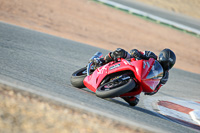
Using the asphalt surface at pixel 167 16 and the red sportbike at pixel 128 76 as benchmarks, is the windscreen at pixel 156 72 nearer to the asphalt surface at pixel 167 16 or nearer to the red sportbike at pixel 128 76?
the red sportbike at pixel 128 76

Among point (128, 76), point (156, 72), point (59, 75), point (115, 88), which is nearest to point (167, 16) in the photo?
point (59, 75)

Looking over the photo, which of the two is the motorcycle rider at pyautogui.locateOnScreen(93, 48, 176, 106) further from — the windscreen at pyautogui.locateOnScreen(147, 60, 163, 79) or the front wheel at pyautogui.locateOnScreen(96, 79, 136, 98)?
the front wheel at pyautogui.locateOnScreen(96, 79, 136, 98)

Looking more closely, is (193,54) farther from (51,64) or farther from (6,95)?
(6,95)

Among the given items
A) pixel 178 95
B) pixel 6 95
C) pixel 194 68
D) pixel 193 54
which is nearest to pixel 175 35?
pixel 193 54

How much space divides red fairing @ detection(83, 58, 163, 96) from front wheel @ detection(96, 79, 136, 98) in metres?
0.23

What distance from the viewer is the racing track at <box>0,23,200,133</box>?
4.47 m

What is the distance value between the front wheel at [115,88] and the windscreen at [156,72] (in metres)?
0.44

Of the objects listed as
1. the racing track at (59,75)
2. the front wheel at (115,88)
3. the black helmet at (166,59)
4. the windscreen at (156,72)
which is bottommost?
the racing track at (59,75)

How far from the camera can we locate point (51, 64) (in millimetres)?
7414

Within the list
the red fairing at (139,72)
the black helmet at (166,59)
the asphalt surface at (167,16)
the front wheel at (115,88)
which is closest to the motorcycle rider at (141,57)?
the black helmet at (166,59)

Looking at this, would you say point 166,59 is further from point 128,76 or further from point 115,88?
point 115,88

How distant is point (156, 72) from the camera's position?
5262 mm

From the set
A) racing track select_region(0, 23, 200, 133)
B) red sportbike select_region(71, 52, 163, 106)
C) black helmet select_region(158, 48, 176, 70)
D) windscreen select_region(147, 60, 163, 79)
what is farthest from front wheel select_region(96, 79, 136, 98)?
black helmet select_region(158, 48, 176, 70)

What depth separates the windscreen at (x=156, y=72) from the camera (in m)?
5.18
